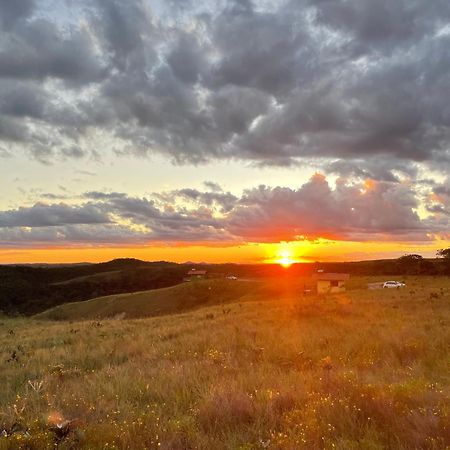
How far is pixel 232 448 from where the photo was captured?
550 centimetres

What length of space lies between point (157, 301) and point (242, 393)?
6235 centimetres

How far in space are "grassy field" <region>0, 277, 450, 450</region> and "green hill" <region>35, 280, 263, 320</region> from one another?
49.1m

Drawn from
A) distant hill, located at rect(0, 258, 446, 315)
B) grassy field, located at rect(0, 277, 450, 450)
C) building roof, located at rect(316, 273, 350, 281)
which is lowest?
distant hill, located at rect(0, 258, 446, 315)

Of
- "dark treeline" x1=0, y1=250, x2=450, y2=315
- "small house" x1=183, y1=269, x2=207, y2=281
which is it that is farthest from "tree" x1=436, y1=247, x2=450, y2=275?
"small house" x1=183, y1=269, x2=207, y2=281

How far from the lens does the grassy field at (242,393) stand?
5.70 meters

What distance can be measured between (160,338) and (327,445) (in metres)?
A: 11.8

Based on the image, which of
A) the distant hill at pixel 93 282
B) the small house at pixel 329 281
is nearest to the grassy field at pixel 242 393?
the small house at pixel 329 281

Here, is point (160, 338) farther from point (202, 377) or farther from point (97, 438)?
point (97, 438)

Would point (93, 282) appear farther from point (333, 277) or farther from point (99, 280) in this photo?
point (333, 277)

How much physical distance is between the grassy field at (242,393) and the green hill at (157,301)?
161 feet

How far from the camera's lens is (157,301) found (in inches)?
2682

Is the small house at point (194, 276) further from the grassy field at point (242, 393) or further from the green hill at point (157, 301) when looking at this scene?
the grassy field at point (242, 393)

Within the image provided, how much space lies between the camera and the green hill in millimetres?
64312

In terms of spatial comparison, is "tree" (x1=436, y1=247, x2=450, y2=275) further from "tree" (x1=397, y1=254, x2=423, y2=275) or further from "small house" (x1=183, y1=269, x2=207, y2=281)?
"small house" (x1=183, y1=269, x2=207, y2=281)
